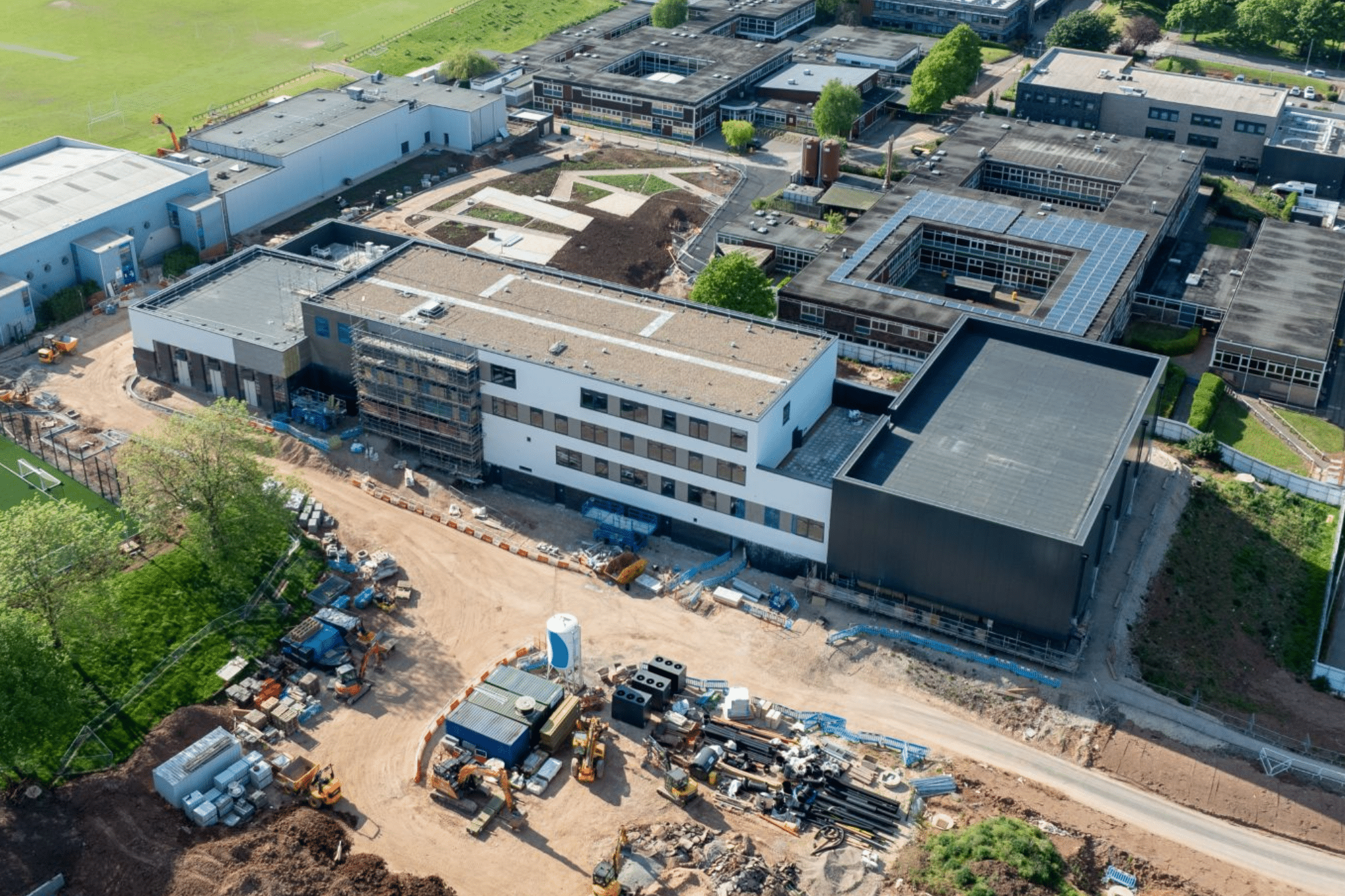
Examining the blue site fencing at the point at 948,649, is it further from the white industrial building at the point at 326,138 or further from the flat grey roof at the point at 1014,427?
the white industrial building at the point at 326,138

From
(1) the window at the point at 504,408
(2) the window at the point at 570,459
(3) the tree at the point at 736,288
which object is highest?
(3) the tree at the point at 736,288

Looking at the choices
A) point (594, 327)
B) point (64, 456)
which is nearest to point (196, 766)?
point (64, 456)

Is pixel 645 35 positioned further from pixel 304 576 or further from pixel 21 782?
pixel 21 782

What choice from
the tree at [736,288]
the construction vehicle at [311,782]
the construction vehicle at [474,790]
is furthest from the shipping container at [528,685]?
the tree at [736,288]

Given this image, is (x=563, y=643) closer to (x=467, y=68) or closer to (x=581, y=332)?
(x=581, y=332)

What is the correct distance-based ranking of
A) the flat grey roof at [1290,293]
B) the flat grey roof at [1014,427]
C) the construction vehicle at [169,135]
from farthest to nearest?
the construction vehicle at [169,135], the flat grey roof at [1290,293], the flat grey roof at [1014,427]

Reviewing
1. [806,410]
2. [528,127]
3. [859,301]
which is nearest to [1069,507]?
[806,410]

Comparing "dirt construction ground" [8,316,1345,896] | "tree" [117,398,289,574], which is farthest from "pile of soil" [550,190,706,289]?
"tree" [117,398,289,574]
